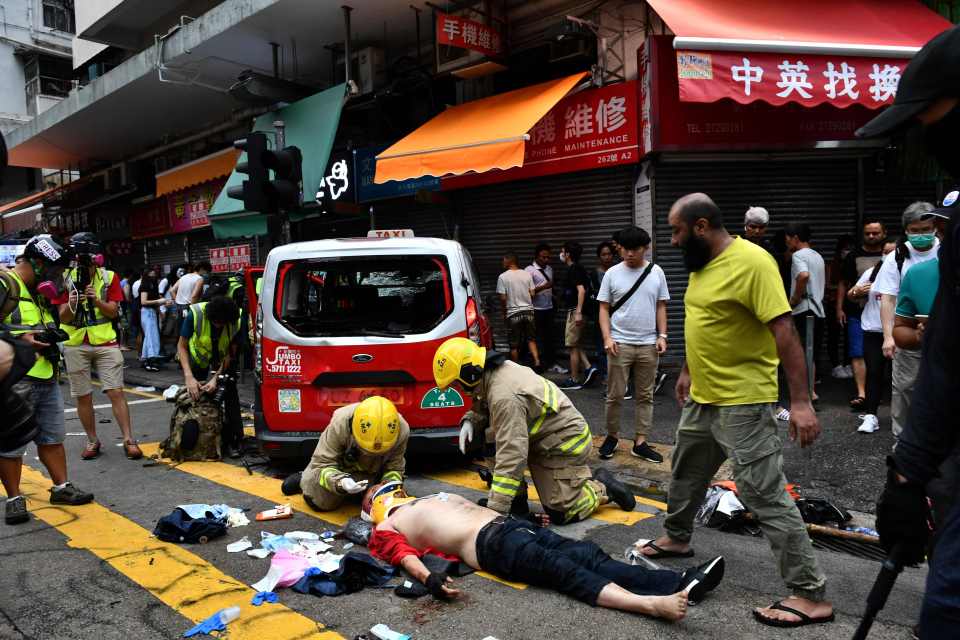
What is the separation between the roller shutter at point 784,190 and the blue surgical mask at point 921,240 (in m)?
4.83

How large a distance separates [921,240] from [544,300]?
6.03 meters

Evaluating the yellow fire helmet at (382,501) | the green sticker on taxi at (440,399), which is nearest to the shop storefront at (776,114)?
the green sticker on taxi at (440,399)

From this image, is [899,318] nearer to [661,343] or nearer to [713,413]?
[713,413]

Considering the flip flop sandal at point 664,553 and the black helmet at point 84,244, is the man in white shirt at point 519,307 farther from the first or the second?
the flip flop sandal at point 664,553

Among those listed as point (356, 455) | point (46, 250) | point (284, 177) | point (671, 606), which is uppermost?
point (284, 177)

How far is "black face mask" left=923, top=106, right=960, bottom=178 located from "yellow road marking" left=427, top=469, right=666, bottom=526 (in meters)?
3.07

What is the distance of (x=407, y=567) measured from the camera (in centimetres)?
345

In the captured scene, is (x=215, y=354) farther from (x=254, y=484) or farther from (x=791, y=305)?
(x=791, y=305)

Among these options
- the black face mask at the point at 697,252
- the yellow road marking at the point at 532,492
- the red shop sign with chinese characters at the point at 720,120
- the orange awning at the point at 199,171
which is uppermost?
the orange awning at the point at 199,171

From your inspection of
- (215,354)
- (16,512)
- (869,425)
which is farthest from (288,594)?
(869,425)

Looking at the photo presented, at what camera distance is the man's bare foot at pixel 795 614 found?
299 centimetres

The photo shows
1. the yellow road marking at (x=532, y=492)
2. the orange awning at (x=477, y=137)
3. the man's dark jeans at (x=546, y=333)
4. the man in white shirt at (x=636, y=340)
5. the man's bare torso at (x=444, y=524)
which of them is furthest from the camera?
the man's dark jeans at (x=546, y=333)

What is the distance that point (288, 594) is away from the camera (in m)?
3.45

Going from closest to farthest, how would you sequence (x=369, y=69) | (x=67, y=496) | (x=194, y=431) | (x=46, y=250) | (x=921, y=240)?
(x=921, y=240) → (x=46, y=250) → (x=67, y=496) → (x=194, y=431) → (x=369, y=69)
